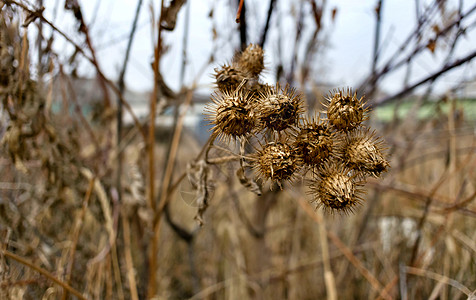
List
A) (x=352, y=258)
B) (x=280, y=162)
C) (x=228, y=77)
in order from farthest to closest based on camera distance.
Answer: (x=352, y=258) → (x=228, y=77) → (x=280, y=162)

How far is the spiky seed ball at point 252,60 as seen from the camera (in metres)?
0.78

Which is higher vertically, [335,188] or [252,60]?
[252,60]

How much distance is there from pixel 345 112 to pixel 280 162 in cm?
14

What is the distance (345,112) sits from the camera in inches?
25.9

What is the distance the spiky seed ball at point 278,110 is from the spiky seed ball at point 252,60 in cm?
11

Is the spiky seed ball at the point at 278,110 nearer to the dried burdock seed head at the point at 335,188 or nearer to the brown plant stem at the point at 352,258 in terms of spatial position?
the dried burdock seed head at the point at 335,188

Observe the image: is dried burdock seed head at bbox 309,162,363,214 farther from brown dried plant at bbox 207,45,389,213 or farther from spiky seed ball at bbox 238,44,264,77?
spiky seed ball at bbox 238,44,264,77

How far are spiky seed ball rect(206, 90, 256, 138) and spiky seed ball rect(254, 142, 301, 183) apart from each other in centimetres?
6

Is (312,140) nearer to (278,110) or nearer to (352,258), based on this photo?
(278,110)

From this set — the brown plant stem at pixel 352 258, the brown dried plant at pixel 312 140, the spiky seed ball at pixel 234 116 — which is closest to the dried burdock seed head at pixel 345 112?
Answer: the brown dried plant at pixel 312 140

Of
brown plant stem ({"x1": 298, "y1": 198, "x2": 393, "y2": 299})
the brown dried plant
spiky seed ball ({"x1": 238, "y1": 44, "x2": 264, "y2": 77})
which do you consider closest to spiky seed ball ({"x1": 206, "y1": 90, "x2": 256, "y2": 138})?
the brown dried plant

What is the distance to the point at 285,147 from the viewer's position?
0.66m

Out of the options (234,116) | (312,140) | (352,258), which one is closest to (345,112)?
(312,140)

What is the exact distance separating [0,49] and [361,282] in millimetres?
2020
